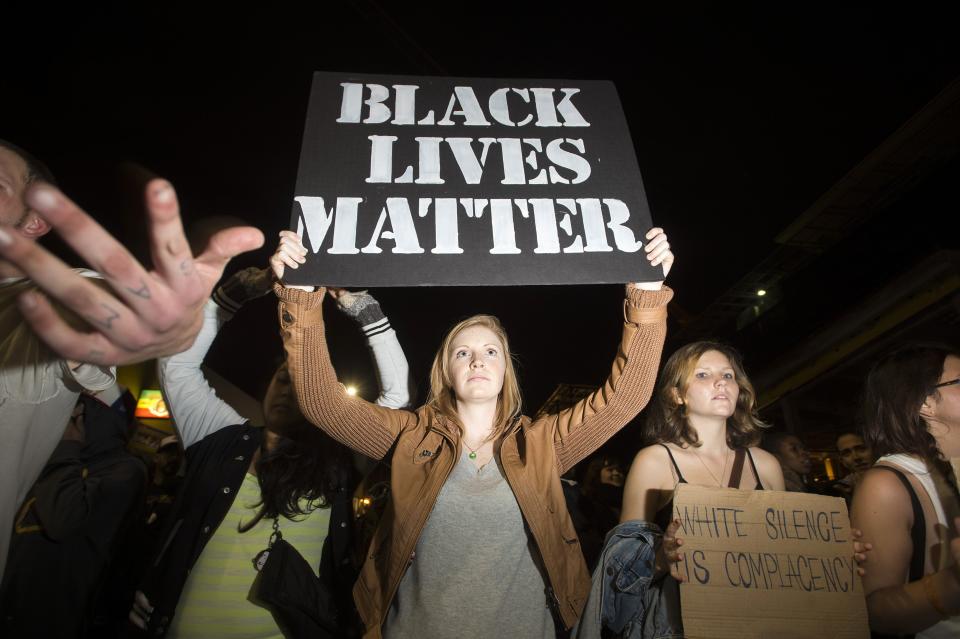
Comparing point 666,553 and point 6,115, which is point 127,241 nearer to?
point 666,553

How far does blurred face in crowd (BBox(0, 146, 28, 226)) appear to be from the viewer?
3.49ft

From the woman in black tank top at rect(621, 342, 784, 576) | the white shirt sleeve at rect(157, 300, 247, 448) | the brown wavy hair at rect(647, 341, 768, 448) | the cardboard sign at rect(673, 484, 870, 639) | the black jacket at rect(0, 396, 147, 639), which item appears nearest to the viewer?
the cardboard sign at rect(673, 484, 870, 639)

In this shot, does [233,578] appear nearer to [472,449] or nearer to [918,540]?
[472,449]

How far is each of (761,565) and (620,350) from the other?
77cm

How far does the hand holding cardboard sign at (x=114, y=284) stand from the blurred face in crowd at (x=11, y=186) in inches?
20.2

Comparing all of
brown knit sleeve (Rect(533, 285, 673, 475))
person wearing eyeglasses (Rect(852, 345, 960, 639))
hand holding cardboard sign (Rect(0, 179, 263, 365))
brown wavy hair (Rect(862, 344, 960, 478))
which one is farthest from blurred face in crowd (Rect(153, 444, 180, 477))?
brown wavy hair (Rect(862, 344, 960, 478))

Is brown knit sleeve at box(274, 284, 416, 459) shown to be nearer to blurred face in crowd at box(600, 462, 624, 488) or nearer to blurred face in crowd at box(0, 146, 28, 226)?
blurred face in crowd at box(0, 146, 28, 226)

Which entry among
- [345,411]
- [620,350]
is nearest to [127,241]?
[345,411]

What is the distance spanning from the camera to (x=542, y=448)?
5.43ft

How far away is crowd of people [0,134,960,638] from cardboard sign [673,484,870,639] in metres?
0.08

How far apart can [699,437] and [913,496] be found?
66cm

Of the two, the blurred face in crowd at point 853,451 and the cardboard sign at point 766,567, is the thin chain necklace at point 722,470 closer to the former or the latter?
the cardboard sign at point 766,567

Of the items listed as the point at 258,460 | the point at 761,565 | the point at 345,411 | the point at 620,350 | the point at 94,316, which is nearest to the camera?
the point at 94,316

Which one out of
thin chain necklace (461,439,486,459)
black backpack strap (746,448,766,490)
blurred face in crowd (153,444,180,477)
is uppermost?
blurred face in crowd (153,444,180,477)
